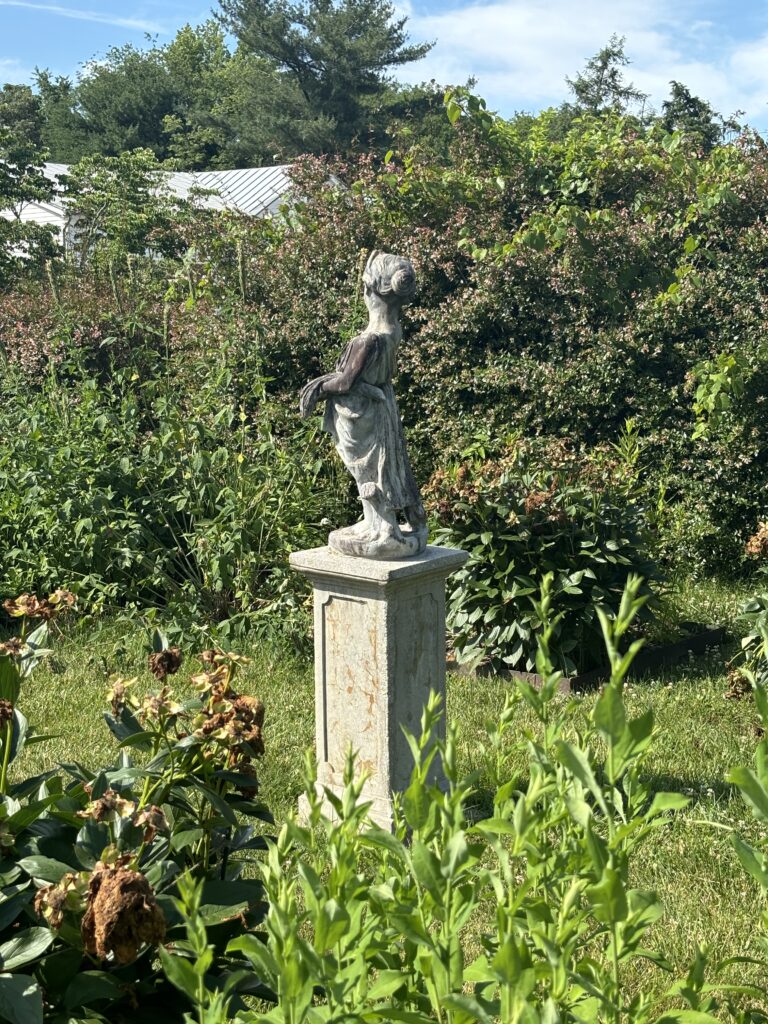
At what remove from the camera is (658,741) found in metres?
5.40

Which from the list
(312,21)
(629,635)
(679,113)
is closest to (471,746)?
(629,635)

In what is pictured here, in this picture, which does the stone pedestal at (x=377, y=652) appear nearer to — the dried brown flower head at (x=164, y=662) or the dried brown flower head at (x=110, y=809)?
the dried brown flower head at (x=164, y=662)

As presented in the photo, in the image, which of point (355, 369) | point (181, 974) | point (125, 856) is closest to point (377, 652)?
point (355, 369)

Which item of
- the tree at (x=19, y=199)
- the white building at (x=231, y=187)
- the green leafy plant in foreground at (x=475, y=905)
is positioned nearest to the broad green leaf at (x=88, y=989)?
the green leafy plant in foreground at (x=475, y=905)

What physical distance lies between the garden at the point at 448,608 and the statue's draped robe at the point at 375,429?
3.29 ft

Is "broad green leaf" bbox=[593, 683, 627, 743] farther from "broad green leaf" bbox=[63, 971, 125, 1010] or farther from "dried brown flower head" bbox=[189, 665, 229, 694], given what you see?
"dried brown flower head" bbox=[189, 665, 229, 694]

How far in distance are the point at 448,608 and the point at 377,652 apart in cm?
238

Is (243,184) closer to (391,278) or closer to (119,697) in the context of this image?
(391,278)

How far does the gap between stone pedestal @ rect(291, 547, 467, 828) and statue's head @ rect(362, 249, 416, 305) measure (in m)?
1.06

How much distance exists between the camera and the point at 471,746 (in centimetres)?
562

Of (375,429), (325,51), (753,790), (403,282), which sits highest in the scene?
(325,51)

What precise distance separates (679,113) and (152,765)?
31244mm

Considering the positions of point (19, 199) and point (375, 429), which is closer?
point (375, 429)

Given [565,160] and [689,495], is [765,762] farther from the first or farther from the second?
[565,160]
